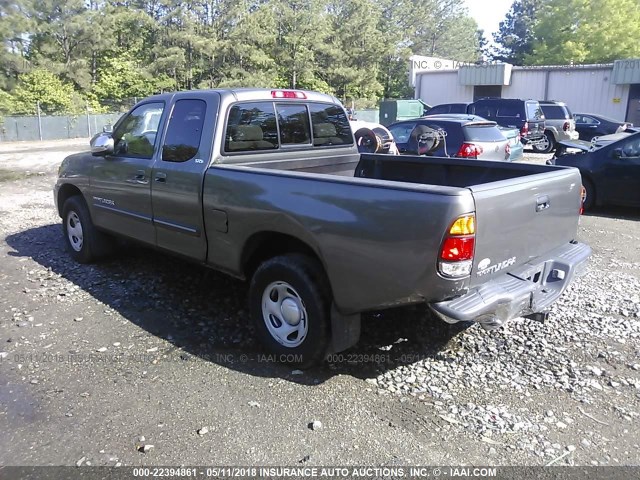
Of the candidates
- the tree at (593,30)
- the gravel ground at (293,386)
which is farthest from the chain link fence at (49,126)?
the tree at (593,30)

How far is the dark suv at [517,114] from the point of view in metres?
19.1

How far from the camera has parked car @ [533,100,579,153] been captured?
66.0ft

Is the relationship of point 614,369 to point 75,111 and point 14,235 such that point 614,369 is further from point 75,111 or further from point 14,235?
point 75,111

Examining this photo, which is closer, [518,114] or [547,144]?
[518,114]

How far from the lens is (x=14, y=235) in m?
7.71

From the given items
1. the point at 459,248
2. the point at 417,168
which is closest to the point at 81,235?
the point at 417,168

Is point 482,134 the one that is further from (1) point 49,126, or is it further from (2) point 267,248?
(1) point 49,126

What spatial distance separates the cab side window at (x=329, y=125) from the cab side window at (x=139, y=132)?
143 centimetres

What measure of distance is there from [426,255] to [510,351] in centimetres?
161

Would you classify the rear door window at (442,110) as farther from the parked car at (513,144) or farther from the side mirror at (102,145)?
the side mirror at (102,145)

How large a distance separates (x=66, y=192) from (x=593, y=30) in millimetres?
49676

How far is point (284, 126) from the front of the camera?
4914 mm

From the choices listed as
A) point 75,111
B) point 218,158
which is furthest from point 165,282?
point 75,111

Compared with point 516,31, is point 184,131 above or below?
below
